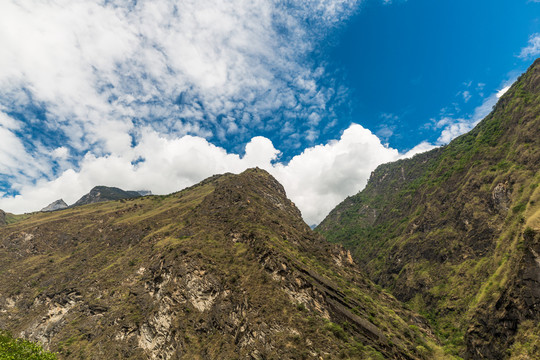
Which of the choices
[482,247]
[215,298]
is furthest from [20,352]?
[482,247]

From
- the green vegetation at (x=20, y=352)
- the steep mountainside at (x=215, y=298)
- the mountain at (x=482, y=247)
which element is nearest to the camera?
the green vegetation at (x=20, y=352)

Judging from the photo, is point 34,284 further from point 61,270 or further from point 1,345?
point 1,345

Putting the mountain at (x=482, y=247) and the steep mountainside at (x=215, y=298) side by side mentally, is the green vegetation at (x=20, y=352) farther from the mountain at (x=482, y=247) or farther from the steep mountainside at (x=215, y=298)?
the mountain at (x=482, y=247)

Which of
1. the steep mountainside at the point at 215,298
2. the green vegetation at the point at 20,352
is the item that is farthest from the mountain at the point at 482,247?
the green vegetation at the point at 20,352

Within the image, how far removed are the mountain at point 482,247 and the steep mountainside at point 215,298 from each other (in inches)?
512

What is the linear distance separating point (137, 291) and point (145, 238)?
34.5m

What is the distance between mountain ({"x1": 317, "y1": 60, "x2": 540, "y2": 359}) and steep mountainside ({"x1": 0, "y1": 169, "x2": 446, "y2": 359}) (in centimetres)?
1300

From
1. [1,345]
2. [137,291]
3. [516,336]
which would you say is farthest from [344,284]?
[1,345]

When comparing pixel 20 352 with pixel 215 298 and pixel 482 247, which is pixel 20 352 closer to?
pixel 215 298

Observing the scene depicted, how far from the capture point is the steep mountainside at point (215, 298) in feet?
154

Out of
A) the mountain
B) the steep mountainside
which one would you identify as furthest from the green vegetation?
the mountain

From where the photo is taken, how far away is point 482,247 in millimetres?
81375

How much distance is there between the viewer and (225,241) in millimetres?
74062

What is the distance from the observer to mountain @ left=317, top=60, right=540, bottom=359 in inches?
1970
